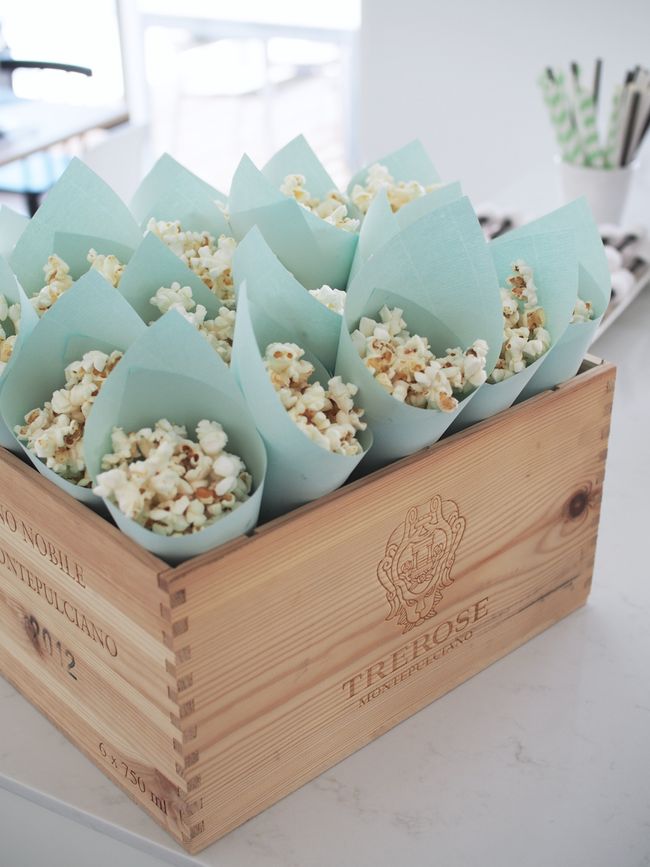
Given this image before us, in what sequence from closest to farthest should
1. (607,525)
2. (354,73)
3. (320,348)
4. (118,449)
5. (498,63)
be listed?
(118,449) → (320,348) → (607,525) → (498,63) → (354,73)

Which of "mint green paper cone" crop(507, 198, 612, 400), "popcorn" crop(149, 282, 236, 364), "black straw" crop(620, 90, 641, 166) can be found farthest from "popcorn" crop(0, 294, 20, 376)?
"black straw" crop(620, 90, 641, 166)

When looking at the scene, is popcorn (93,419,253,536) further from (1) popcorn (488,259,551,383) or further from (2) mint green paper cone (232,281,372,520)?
(1) popcorn (488,259,551,383)

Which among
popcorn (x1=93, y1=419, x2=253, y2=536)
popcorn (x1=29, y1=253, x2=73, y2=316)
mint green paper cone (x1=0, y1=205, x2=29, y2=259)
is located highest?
mint green paper cone (x1=0, y1=205, x2=29, y2=259)

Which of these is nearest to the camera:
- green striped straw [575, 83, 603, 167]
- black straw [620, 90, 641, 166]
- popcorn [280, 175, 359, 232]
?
popcorn [280, 175, 359, 232]

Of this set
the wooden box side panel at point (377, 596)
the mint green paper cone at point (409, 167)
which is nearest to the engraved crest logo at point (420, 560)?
the wooden box side panel at point (377, 596)

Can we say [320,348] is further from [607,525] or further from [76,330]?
[607,525]

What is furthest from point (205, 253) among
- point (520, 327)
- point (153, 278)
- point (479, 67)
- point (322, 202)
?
point (479, 67)

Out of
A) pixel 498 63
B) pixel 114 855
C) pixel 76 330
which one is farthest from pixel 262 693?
pixel 498 63
